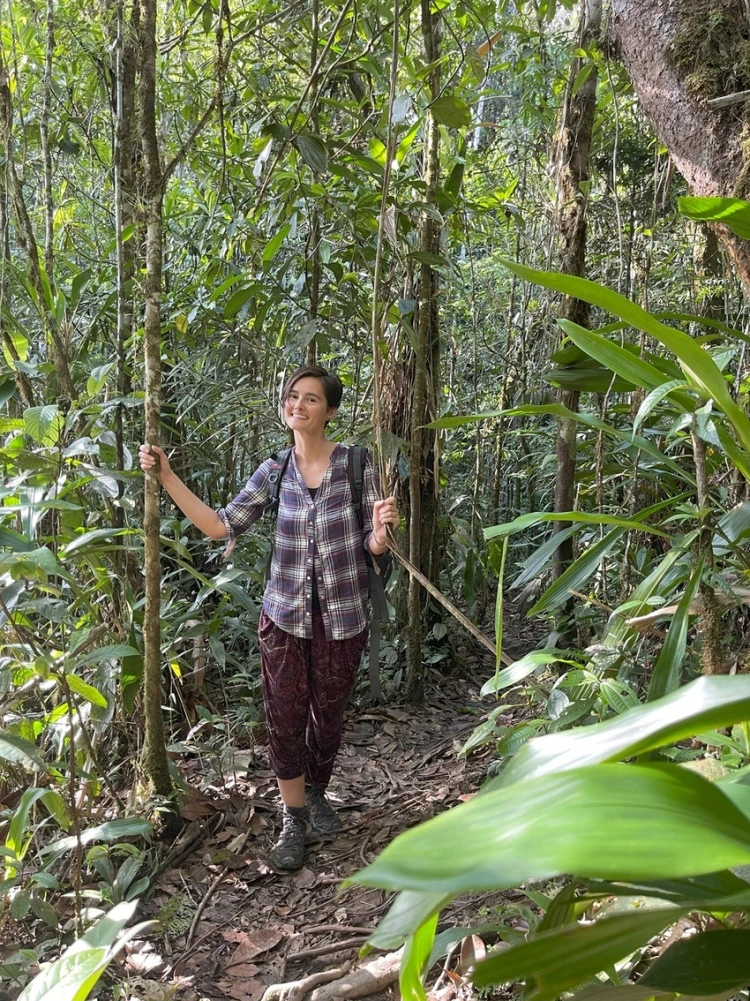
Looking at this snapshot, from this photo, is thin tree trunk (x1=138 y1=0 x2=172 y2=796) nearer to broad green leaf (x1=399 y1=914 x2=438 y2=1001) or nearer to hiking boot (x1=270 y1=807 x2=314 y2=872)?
hiking boot (x1=270 y1=807 x2=314 y2=872)

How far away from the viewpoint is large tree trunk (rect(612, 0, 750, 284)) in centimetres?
140

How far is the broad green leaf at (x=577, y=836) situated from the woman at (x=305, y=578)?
1752 mm

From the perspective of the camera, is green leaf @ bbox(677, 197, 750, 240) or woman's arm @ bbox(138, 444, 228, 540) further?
woman's arm @ bbox(138, 444, 228, 540)

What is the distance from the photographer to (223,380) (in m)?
3.26

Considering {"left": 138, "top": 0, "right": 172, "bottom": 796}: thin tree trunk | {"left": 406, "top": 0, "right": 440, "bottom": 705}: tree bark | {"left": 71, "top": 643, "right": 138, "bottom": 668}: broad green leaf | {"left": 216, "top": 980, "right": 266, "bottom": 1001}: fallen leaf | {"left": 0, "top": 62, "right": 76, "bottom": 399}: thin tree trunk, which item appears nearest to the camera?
{"left": 216, "top": 980, "right": 266, "bottom": 1001}: fallen leaf

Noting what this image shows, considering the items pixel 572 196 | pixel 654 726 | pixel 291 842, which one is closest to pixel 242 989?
pixel 291 842

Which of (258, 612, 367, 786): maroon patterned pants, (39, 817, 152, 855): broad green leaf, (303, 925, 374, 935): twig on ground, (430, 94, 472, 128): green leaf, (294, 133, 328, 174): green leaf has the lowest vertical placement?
(303, 925, 374, 935): twig on ground

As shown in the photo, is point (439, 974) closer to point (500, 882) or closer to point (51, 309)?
point (500, 882)

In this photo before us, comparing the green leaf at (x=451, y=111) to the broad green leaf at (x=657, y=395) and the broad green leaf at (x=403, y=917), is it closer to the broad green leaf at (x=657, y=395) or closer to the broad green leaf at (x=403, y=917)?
the broad green leaf at (x=657, y=395)

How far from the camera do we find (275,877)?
7.05 ft

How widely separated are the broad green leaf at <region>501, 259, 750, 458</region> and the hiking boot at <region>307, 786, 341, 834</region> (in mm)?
1882

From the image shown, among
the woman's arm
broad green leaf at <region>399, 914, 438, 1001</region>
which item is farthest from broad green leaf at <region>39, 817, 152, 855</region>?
broad green leaf at <region>399, 914, 438, 1001</region>

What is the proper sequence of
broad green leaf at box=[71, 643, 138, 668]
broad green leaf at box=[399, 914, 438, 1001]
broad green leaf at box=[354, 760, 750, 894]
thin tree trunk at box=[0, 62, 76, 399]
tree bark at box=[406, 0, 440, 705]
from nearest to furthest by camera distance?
broad green leaf at box=[354, 760, 750, 894]
broad green leaf at box=[399, 914, 438, 1001]
broad green leaf at box=[71, 643, 138, 668]
thin tree trunk at box=[0, 62, 76, 399]
tree bark at box=[406, 0, 440, 705]

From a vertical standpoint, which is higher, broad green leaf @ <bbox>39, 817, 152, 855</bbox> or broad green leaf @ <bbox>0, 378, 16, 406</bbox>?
broad green leaf @ <bbox>0, 378, 16, 406</bbox>
